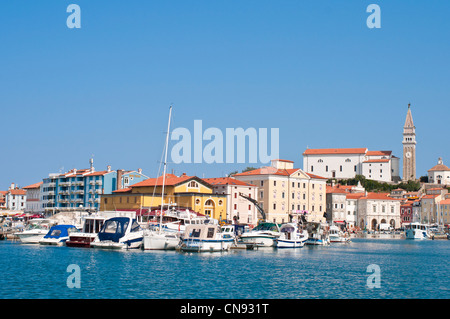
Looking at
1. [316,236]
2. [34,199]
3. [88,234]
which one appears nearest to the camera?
[88,234]

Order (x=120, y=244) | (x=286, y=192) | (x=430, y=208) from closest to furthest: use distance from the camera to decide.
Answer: (x=120, y=244), (x=286, y=192), (x=430, y=208)

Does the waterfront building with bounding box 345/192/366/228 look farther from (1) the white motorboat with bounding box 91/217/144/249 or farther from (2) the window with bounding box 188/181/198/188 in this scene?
(1) the white motorboat with bounding box 91/217/144/249

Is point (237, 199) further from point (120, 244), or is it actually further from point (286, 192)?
point (120, 244)

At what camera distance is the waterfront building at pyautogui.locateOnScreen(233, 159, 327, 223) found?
372 feet

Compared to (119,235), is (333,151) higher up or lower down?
higher up

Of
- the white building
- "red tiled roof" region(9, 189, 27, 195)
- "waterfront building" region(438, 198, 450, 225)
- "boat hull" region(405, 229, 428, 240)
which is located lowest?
"boat hull" region(405, 229, 428, 240)

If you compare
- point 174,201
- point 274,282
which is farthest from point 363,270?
point 174,201

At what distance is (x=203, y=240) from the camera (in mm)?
53000

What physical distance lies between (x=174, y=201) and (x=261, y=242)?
33221 mm

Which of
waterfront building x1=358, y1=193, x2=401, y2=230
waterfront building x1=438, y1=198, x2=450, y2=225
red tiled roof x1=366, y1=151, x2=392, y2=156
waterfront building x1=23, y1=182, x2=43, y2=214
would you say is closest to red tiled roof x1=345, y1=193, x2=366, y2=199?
waterfront building x1=358, y1=193, x2=401, y2=230

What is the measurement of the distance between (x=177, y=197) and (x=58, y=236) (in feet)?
107

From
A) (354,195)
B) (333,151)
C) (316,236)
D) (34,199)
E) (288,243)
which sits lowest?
(288,243)

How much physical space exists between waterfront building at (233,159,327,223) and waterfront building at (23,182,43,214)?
4589 centimetres

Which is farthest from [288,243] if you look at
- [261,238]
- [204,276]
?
[204,276]
